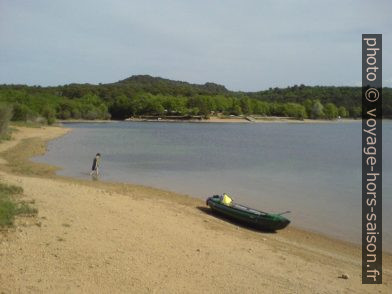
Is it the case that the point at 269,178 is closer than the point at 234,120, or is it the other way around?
the point at 269,178

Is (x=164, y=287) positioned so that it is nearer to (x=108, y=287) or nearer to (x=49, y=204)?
(x=108, y=287)

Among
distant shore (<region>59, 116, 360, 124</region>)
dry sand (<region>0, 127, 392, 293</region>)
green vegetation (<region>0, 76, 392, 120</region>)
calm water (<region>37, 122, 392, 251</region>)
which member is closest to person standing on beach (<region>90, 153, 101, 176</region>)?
calm water (<region>37, 122, 392, 251</region>)

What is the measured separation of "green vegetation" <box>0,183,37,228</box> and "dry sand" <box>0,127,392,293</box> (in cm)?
31

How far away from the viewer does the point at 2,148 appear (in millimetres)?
39656

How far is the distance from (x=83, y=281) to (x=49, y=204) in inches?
248

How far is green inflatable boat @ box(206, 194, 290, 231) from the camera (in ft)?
52.3

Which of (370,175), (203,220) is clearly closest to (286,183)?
(370,175)

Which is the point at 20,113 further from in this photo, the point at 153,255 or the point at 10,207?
the point at 153,255

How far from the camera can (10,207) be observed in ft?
40.8

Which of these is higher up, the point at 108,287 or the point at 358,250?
the point at 108,287

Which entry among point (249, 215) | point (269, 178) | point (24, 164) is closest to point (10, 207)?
point (249, 215)

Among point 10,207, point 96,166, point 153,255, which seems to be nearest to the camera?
point 153,255

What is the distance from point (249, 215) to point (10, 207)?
7.95 meters

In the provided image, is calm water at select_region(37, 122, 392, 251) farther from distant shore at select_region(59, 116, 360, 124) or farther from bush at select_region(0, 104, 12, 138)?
distant shore at select_region(59, 116, 360, 124)
